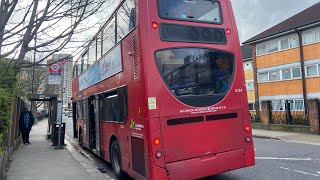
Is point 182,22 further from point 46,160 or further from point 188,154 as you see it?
point 46,160

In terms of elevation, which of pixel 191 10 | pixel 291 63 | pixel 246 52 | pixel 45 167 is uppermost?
pixel 246 52

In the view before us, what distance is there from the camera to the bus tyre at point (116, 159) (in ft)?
27.9

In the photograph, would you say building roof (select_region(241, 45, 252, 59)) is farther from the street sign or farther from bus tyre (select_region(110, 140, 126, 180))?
bus tyre (select_region(110, 140, 126, 180))

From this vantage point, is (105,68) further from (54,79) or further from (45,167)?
(54,79)

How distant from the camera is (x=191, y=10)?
721 cm

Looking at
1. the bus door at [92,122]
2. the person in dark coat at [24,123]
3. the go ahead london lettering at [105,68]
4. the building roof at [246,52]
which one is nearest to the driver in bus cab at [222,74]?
the go ahead london lettering at [105,68]

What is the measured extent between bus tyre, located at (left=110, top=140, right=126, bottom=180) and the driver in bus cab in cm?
307

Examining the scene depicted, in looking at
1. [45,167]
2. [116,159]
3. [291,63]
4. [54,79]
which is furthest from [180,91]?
[291,63]

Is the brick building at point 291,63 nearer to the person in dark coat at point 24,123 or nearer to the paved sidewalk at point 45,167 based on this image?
the person in dark coat at point 24,123

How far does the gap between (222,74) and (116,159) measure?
11.9 feet

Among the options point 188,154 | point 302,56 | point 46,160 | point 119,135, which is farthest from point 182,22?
point 302,56

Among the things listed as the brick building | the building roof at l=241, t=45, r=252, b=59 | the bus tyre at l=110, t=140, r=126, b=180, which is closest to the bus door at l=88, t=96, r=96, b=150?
the bus tyre at l=110, t=140, r=126, b=180

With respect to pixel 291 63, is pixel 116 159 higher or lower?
lower

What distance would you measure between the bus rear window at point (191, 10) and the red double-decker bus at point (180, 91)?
0.07 ft
